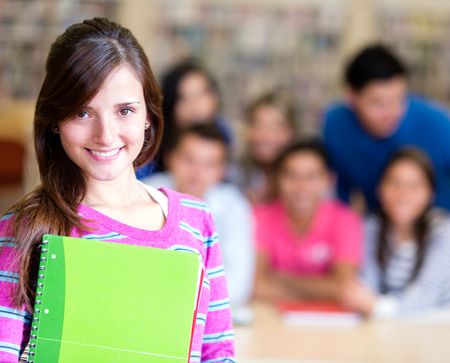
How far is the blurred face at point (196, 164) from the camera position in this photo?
2.60m

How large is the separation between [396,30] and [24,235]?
3.69m

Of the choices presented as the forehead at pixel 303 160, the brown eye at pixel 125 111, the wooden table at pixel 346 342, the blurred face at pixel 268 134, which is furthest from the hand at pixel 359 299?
the brown eye at pixel 125 111

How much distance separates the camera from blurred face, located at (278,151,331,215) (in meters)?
2.84

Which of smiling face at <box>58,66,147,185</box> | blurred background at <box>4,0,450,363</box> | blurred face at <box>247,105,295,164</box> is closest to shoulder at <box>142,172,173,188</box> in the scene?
blurred face at <box>247,105,295,164</box>

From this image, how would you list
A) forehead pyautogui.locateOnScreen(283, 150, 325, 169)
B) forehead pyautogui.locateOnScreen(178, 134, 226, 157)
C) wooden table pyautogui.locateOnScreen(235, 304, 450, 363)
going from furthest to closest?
1. forehead pyautogui.locateOnScreen(283, 150, 325, 169)
2. forehead pyautogui.locateOnScreen(178, 134, 226, 157)
3. wooden table pyautogui.locateOnScreen(235, 304, 450, 363)

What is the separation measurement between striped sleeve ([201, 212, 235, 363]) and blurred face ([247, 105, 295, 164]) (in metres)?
2.13

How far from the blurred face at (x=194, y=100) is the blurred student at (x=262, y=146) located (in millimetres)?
366

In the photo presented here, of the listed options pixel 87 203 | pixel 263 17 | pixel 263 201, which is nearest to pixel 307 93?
pixel 263 17

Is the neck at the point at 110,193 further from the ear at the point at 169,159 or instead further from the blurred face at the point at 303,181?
the blurred face at the point at 303,181

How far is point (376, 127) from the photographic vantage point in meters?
2.89

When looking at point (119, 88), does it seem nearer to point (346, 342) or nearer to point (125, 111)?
point (125, 111)

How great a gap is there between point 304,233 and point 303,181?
19 cm

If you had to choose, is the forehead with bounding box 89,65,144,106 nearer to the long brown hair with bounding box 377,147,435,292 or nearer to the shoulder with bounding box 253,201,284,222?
the long brown hair with bounding box 377,147,435,292

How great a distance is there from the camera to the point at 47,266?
3.13ft
